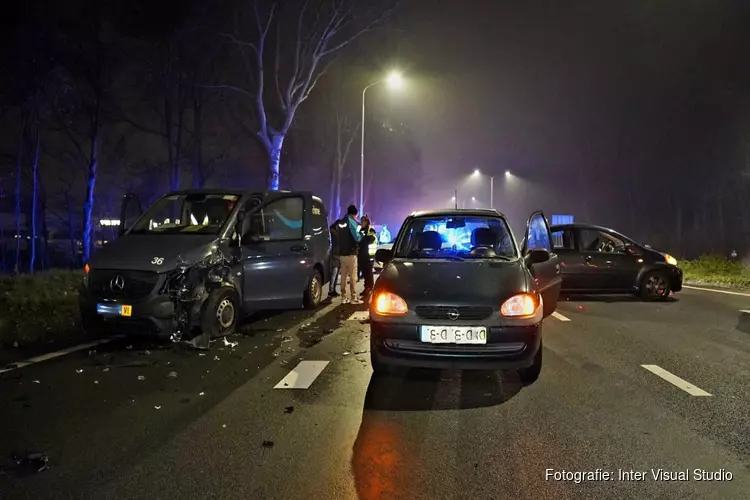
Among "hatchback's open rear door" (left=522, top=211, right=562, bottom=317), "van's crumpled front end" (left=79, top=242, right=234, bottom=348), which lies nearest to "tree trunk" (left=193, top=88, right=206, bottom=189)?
"van's crumpled front end" (left=79, top=242, right=234, bottom=348)

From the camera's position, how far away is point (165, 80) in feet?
78.1

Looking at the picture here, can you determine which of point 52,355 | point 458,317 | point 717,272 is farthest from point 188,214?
point 717,272

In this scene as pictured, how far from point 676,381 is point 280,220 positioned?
6352 millimetres

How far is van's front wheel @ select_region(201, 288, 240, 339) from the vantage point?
7.62 metres

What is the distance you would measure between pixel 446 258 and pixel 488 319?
132 cm

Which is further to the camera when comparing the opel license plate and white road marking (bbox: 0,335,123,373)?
white road marking (bbox: 0,335,123,373)

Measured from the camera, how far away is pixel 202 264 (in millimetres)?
7652

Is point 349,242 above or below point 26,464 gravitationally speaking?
above

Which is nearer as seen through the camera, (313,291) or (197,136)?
(313,291)

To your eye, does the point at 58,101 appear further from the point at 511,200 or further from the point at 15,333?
the point at 511,200

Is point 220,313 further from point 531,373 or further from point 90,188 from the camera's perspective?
point 90,188

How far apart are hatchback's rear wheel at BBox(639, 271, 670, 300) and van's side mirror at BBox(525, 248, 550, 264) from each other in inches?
283

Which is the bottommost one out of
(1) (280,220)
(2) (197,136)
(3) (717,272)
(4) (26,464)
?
(4) (26,464)

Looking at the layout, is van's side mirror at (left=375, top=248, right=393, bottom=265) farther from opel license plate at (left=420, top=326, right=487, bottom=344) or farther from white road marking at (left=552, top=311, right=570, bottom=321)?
white road marking at (left=552, top=311, right=570, bottom=321)
